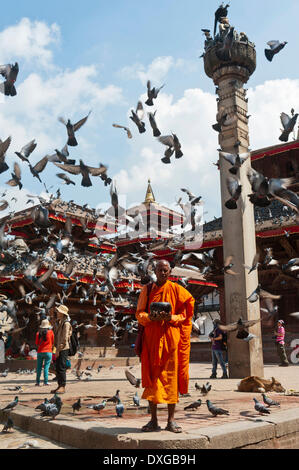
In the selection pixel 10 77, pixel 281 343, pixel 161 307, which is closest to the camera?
pixel 161 307

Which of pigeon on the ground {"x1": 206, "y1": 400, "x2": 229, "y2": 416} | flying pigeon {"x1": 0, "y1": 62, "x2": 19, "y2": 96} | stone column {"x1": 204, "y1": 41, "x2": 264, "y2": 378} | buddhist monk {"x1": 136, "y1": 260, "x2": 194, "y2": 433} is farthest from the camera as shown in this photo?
stone column {"x1": 204, "y1": 41, "x2": 264, "y2": 378}

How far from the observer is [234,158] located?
7.54 meters

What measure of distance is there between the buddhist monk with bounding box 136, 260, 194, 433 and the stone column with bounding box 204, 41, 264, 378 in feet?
21.1

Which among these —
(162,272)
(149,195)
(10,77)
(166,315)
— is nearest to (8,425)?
(166,315)

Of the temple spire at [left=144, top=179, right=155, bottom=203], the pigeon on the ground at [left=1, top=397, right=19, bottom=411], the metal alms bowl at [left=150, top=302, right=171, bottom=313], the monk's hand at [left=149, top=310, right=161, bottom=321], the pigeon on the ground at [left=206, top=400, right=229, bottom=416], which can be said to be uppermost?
the temple spire at [left=144, top=179, right=155, bottom=203]

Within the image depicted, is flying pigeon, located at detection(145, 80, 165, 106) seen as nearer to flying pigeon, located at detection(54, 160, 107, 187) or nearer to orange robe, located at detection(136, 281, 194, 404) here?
flying pigeon, located at detection(54, 160, 107, 187)

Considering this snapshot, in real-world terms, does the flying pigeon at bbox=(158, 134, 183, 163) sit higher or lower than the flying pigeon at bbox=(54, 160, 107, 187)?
higher

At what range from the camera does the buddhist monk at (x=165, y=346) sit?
437 centimetres

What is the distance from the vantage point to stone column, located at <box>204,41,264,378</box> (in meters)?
10.8

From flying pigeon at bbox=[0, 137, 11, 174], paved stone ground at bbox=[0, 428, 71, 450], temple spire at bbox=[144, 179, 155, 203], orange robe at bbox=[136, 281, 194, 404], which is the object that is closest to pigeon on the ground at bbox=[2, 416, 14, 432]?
paved stone ground at bbox=[0, 428, 71, 450]

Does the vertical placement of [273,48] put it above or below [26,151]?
above

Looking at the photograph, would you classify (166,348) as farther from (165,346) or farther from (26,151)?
(26,151)

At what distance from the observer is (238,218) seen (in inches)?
450

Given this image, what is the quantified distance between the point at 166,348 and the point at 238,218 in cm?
746
